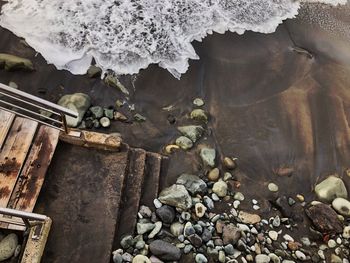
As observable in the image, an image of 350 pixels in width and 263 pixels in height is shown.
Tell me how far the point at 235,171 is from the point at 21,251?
3.27m

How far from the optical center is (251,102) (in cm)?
674

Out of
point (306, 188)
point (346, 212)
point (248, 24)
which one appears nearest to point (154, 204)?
point (306, 188)

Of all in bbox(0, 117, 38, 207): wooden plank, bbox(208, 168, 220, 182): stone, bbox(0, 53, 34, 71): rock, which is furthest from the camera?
bbox(0, 53, 34, 71): rock

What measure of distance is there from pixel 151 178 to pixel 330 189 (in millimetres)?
2753

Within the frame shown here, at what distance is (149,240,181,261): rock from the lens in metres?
4.78

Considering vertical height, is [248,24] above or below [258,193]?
above

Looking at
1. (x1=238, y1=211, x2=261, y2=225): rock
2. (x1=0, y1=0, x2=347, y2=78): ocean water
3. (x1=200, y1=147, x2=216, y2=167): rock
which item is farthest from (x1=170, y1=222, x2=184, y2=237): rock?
(x1=0, y1=0, x2=347, y2=78): ocean water

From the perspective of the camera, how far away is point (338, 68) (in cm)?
741

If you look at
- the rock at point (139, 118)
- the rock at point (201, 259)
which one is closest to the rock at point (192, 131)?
the rock at point (139, 118)

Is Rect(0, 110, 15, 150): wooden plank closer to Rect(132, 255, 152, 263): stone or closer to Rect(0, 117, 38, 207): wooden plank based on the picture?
Rect(0, 117, 38, 207): wooden plank

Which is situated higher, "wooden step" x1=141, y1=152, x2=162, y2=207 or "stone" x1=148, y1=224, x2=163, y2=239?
"wooden step" x1=141, y1=152, x2=162, y2=207

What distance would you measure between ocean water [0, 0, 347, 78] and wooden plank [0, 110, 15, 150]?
1821mm

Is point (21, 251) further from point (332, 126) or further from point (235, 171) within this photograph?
point (332, 126)

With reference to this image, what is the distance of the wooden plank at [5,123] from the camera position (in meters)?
5.03
